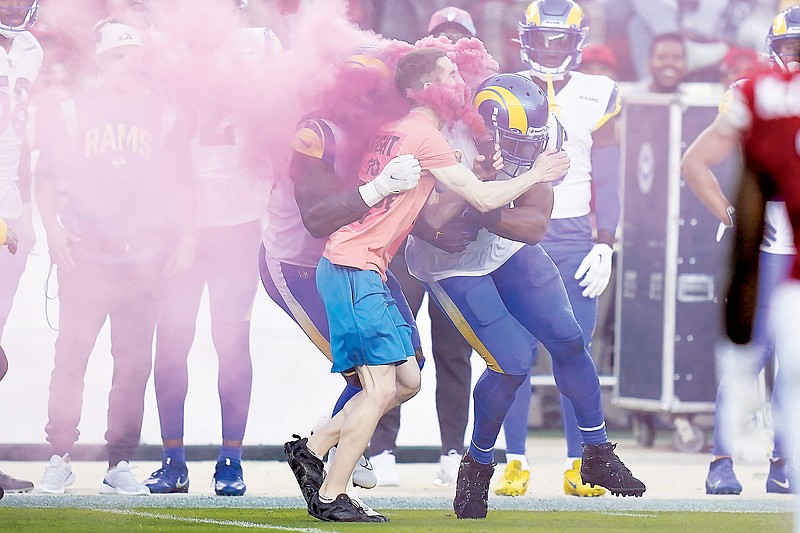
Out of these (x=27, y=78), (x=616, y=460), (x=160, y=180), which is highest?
(x=27, y=78)

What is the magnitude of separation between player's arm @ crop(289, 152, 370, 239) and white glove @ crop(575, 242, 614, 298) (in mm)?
1379

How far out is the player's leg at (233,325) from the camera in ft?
19.3

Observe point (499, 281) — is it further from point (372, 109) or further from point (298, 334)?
point (298, 334)

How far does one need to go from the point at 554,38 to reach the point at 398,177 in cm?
155

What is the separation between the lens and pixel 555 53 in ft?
20.3

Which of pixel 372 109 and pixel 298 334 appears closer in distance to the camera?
pixel 372 109

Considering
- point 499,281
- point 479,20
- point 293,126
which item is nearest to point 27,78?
point 293,126

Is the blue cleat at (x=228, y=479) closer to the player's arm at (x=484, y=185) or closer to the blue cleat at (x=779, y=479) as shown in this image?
the player's arm at (x=484, y=185)

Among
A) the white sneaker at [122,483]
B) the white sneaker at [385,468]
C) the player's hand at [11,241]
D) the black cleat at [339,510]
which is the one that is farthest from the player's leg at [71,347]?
the black cleat at [339,510]

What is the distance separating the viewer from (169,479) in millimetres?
5840

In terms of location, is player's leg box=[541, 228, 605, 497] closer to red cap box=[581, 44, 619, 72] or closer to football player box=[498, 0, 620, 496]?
football player box=[498, 0, 620, 496]

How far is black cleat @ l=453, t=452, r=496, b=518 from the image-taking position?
529 cm

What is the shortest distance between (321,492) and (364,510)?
16 centimetres

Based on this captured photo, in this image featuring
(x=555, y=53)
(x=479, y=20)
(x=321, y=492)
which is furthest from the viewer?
(x=479, y=20)
